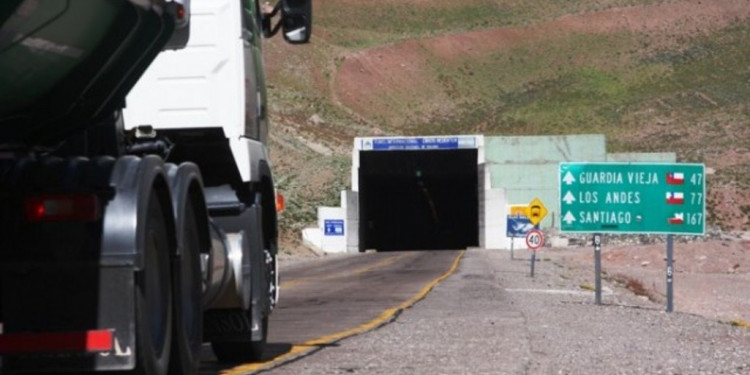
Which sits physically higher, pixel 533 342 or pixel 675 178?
pixel 675 178

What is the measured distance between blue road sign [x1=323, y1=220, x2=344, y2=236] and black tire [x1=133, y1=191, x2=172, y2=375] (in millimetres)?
76552

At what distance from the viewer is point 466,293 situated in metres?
31.0

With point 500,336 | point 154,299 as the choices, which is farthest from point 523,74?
point 154,299

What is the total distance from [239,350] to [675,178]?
1390 centimetres

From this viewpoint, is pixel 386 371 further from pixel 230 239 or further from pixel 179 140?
pixel 179 140

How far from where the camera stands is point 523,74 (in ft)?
519

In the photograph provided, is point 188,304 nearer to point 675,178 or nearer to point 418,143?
point 675,178

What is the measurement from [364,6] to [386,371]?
16976 cm

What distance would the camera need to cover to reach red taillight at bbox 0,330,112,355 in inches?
327

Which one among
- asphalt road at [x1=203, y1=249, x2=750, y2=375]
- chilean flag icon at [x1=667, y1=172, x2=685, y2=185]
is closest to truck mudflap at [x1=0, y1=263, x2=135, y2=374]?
asphalt road at [x1=203, y1=249, x2=750, y2=375]

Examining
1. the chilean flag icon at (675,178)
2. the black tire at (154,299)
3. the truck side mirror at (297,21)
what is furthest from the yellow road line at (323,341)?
the chilean flag icon at (675,178)

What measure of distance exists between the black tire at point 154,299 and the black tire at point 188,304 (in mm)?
205

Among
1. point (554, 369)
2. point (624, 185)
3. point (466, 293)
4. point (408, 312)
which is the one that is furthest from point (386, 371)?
point (466, 293)

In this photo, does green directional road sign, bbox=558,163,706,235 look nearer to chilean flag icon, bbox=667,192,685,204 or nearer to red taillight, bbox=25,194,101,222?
chilean flag icon, bbox=667,192,685,204
